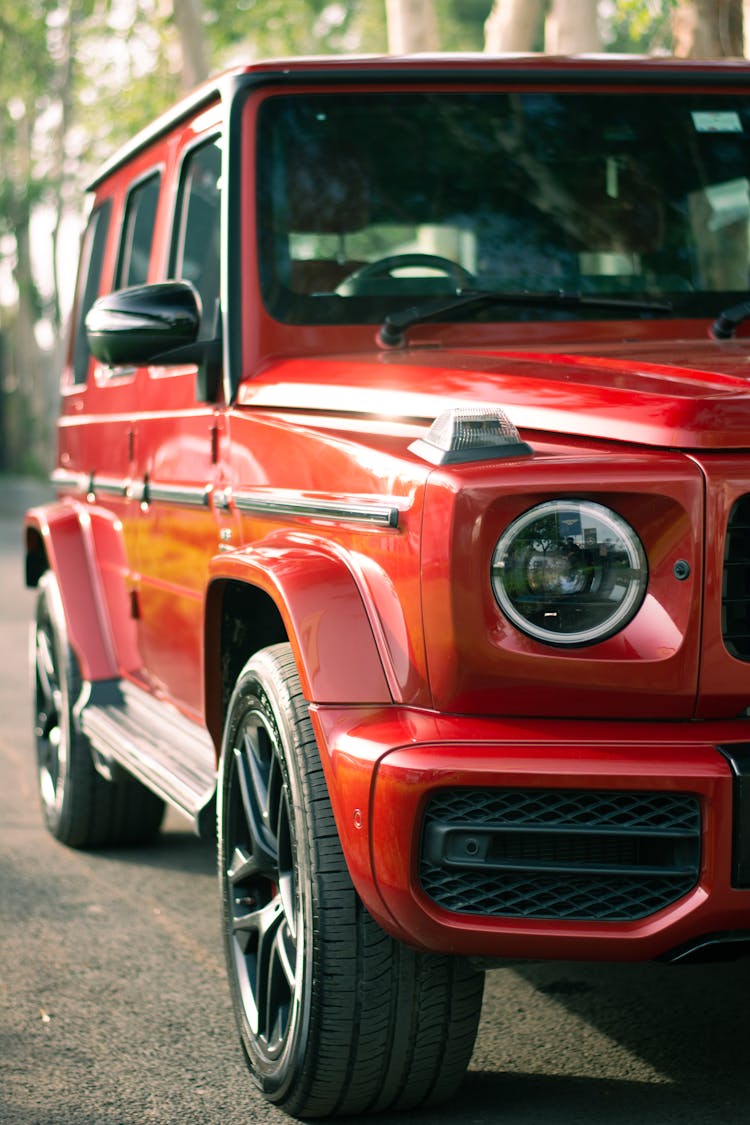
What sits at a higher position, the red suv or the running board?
the red suv

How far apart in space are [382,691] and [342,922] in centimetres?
42

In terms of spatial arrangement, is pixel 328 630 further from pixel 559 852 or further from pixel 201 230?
pixel 201 230

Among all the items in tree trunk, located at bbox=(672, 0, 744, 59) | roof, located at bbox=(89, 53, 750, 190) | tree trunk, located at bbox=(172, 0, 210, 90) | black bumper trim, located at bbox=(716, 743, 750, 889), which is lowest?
black bumper trim, located at bbox=(716, 743, 750, 889)

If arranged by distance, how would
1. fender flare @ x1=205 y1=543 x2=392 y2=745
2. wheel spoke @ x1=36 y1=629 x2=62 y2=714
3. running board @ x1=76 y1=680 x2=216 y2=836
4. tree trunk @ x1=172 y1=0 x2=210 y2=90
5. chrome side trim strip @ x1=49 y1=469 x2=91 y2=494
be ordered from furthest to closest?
tree trunk @ x1=172 y1=0 x2=210 y2=90
wheel spoke @ x1=36 y1=629 x2=62 y2=714
chrome side trim strip @ x1=49 y1=469 x2=91 y2=494
running board @ x1=76 y1=680 x2=216 y2=836
fender flare @ x1=205 y1=543 x2=392 y2=745

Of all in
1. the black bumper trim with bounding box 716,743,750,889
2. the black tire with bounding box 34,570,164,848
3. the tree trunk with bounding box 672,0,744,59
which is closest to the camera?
the black bumper trim with bounding box 716,743,750,889

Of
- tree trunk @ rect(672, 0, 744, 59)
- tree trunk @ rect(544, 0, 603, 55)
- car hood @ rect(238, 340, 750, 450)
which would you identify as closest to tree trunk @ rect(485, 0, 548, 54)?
tree trunk @ rect(544, 0, 603, 55)

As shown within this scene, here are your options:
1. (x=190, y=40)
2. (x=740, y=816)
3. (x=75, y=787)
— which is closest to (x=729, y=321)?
(x=740, y=816)

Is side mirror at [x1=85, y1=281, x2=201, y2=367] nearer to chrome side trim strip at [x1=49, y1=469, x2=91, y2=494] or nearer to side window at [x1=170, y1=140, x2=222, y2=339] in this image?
side window at [x1=170, y1=140, x2=222, y2=339]

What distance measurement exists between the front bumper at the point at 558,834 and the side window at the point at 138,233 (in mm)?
2593

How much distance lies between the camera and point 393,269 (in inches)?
155

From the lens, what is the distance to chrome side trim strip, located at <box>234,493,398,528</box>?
9.43 ft

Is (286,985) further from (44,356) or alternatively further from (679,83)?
(44,356)

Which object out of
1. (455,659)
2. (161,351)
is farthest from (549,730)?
(161,351)

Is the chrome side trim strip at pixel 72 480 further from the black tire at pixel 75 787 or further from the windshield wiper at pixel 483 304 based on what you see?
the windshield wiper at pixel 483 304
